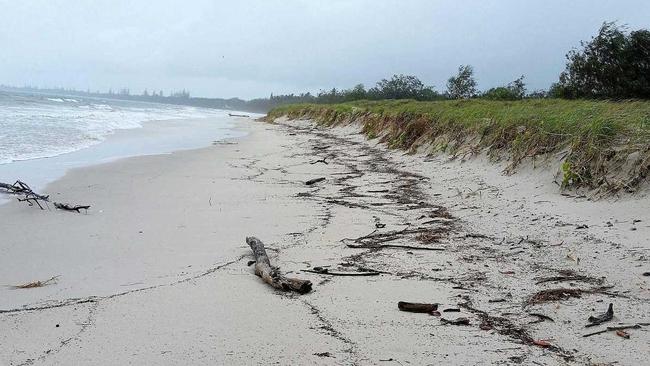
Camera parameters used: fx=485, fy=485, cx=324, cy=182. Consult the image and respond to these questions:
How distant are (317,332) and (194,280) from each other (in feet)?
4.39

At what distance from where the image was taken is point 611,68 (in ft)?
58.8

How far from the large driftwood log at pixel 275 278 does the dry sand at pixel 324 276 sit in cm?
8

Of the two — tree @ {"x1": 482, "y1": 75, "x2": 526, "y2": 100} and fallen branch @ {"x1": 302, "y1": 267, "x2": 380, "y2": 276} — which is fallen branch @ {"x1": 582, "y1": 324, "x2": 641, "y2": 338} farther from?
tree @ {"x1": 482, "y1": 75, "x2": 526, "y2": 100}

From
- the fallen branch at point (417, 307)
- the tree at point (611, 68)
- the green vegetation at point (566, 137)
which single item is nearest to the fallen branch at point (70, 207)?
the fallen branch at point (417, 307)

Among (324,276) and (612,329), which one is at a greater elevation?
(612,329)

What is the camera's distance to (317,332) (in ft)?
9.00

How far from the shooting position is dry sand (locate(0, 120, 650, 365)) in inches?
101

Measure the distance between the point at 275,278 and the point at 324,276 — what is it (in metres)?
0.42

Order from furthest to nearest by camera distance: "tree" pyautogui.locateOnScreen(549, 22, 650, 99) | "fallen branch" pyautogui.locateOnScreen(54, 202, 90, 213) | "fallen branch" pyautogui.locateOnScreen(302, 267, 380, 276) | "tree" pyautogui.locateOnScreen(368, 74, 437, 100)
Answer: "tree" pyautogui.locateOnScreen(368, 74, 437, 100) → "tree" pyautogui.locateOnScreen(549, 22, 650, 99) → "fallen branch" pyautogui.locateOnScreen(54, 202, 90, 213) → "fallen branch" pyautogui.locateOnScreen(302, 267, 380, 276)

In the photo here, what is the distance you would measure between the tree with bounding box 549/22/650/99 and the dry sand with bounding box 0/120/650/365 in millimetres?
13174

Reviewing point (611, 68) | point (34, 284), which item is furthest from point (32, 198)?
point (611, 68)

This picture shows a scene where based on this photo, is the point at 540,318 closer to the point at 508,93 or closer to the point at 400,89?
the point at 508,93

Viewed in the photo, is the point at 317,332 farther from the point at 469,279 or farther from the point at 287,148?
the point at 287,148

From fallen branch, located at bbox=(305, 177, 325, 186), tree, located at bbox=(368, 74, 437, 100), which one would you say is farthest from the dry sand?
tree, located at bbox=(368, 74, 437, 100)
